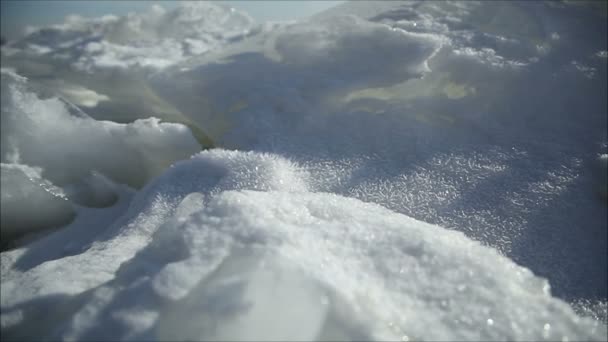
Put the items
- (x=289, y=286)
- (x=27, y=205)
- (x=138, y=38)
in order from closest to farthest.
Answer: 1. (x=289, y=286)
2. (x=27, y=205)
3. (x=138, y=38)

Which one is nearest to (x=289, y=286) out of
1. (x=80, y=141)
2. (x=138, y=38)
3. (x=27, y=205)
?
(x=27, y=205)

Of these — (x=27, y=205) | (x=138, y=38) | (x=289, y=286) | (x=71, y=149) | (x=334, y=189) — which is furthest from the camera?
(x=138, y=38)

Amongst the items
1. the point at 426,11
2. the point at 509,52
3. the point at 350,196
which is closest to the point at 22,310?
the point at 350,196

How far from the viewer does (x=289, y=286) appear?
0.63 metres

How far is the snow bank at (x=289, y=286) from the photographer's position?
2.02ft

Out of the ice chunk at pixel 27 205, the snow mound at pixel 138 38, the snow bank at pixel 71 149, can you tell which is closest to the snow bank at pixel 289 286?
the ice chunk at pixel 27 205

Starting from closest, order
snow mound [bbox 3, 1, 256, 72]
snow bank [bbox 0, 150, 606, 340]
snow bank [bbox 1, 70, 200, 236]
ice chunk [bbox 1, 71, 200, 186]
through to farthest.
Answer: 1. snow bank [bbox 0, 150, 606, 340]
2. snow bank [bbox 1, 70, 200, 236]
3. ice chunk [bbox 1, 71, 200, 186]
4. snow mound [bbox 3, 1, 256, 72]

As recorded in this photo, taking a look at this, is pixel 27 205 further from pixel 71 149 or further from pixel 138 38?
pixel 138 38

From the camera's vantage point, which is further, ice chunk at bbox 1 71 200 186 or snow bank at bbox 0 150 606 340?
ice chunk at bbox 1 71 200 186

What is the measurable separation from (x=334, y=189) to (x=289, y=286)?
596mm

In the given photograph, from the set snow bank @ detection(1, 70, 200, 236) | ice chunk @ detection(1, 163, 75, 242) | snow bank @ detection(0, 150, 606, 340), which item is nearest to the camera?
snow bank @ detection(0, 150, 606, 340)

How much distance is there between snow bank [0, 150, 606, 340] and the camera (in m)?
0.62

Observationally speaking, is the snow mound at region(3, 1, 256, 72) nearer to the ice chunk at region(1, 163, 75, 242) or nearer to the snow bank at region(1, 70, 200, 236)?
the snow bank at region(1, 70, 200, 236)

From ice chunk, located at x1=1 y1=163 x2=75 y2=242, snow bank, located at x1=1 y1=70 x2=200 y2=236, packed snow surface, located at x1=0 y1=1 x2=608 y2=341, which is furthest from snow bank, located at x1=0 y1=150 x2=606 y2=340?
snow bank, located at x1=1 y1=70 x2=200 y2=236
